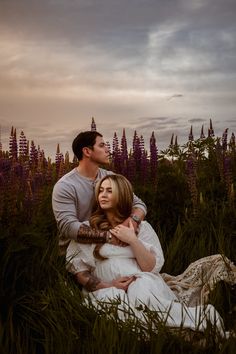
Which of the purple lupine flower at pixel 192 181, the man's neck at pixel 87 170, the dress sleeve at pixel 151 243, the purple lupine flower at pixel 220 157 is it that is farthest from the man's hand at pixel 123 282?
the purple lupine flower at pixel 220 157

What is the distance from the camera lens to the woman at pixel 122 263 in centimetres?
501

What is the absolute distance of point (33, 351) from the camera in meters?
4.76

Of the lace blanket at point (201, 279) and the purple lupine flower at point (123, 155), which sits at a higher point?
the purple lupine flower at point (123, 155)

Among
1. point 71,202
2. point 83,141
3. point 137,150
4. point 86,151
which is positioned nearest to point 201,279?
point 71,202

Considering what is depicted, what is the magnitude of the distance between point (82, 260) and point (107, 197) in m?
0.61

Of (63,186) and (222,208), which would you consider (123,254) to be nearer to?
(63,186)

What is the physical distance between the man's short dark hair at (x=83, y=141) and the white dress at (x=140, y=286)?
1007 millimetres

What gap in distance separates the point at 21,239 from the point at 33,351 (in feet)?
3.13

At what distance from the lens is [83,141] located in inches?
249

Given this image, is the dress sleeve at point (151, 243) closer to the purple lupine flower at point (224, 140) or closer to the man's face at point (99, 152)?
the man's face at point (99, 152)

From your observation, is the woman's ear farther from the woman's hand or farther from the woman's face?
the woman's hand

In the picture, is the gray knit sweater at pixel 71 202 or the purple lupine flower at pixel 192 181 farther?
the purple lupine flower at pixel 192 181

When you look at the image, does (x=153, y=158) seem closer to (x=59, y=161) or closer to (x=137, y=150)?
(x=137, y=150)

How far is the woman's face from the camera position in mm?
5621
